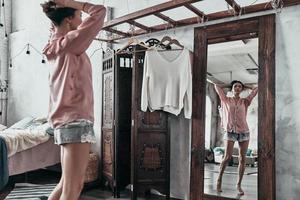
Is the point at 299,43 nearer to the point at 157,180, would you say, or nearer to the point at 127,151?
the point at 157,180

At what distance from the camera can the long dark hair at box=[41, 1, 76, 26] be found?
1532 mm

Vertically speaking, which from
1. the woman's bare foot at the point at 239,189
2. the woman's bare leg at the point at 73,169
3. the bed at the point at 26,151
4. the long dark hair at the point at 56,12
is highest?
the long dark hair at the point at 56,12

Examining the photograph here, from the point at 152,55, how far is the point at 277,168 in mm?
1654

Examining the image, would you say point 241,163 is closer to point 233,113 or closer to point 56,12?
point 233,113

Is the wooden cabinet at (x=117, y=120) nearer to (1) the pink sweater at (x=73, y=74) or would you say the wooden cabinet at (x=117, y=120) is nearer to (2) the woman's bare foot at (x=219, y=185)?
(2) the woman's bare foot at (x=219, y=185)

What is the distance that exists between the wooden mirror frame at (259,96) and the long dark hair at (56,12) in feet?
6.29

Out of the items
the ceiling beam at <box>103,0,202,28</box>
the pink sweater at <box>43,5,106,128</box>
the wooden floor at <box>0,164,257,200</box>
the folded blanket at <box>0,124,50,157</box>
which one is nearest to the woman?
the pink sweater at <box>43,5,106,128</box>

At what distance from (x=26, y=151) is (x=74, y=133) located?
115 inches

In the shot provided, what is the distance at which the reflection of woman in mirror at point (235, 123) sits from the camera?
300cm

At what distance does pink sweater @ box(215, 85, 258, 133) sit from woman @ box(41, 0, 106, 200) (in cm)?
191

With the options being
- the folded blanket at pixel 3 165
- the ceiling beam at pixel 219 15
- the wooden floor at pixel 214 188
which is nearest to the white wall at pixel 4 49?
the wooden floor at pixel 214 188

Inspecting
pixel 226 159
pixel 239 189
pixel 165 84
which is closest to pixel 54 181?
pixel 165 84

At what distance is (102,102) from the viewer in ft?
13.5

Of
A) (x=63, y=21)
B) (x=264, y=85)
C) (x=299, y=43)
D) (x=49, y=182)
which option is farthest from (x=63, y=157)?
(x=49, y=182)
